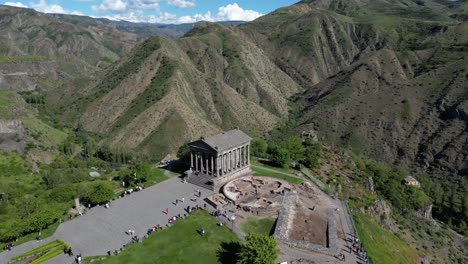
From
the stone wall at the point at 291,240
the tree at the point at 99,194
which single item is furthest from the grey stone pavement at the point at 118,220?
the stone wall at the point at 291,240

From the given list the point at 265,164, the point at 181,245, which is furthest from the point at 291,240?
the point at 265,164

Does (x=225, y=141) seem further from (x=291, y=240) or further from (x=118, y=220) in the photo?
(x=291, y=240)

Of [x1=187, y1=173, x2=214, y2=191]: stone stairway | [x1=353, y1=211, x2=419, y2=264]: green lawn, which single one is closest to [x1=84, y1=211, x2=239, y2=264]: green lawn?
[x1=187, y1=173, x2=214, y2=191]: stone stairway

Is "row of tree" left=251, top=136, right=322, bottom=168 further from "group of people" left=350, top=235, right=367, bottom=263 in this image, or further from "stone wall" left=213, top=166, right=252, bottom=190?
"group of people" left=350, top=235, right=367, bottom=263

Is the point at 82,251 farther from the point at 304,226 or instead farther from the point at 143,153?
the point at 143,153

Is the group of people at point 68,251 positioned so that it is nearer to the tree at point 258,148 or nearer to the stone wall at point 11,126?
the tree at point 258,148

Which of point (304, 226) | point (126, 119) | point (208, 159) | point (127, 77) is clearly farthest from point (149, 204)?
point (127, 77)
